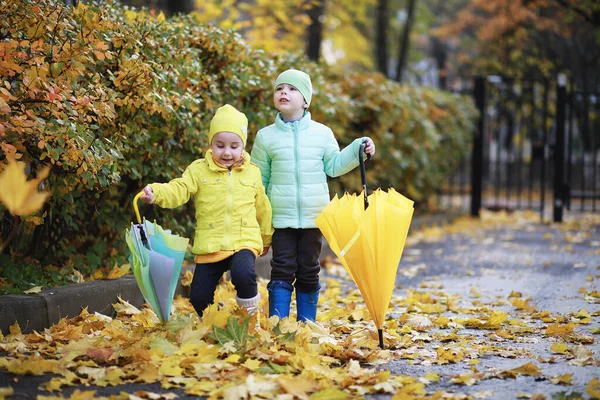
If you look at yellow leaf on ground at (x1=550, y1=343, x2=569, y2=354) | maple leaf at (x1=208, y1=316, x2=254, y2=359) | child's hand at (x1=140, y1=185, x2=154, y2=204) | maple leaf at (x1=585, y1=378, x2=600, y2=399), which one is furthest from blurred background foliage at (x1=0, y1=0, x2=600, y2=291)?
maple leaf at (x1=585, y1=378, x2=600, y2=399)

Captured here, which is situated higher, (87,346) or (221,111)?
(221,111)

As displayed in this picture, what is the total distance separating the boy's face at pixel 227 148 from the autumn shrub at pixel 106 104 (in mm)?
638

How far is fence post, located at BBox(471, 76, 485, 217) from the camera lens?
1489cm

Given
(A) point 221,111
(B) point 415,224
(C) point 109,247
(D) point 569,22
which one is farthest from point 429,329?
(D) point 569,22

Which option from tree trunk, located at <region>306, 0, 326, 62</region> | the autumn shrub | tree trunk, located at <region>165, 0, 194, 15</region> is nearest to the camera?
the autumn shrub

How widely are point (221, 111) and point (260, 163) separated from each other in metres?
0.46

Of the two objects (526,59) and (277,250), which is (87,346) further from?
(526,59)

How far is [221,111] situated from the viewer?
15.5ft

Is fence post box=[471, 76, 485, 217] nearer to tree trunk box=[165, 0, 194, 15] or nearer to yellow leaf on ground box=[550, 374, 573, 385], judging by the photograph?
tree trunk box=[165, 0, 194, 15]

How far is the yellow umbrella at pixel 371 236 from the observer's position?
4.43 m

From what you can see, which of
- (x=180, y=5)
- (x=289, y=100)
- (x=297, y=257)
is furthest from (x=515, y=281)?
(x=180, y=5)

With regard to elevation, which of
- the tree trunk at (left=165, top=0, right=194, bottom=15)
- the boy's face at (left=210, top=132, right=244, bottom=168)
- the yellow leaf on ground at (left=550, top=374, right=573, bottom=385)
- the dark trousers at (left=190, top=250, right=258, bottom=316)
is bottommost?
the yellow leaf on ground at (left=550, top=374, right=573, bottom=385)

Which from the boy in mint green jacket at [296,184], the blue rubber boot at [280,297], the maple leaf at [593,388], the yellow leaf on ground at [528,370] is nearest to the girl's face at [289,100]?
the boy in mint green jacket at [296,184]

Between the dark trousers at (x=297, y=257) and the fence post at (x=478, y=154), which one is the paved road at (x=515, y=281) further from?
the dark trousers at (x=297, y=257)
